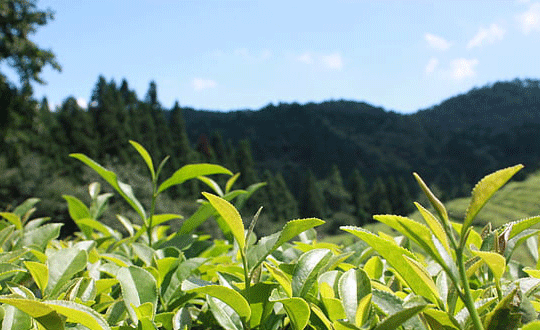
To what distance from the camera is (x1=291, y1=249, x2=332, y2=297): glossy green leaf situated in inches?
21.5

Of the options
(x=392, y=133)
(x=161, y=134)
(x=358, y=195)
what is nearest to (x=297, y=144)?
(x=392, y=133)

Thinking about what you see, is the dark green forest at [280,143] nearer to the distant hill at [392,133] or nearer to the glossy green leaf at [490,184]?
the distant hill at [392,133]

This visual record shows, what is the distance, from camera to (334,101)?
282 feet

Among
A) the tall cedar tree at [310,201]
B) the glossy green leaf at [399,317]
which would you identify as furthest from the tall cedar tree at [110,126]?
the glossy green leaf at [399,317]

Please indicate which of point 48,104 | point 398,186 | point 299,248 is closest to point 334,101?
point 398,186

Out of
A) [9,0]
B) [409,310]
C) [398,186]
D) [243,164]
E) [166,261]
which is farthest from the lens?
[398,186]

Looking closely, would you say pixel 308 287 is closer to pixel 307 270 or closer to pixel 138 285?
pixel 307 270

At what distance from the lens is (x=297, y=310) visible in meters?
0.48

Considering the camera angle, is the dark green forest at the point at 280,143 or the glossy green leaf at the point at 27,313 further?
the dark green forest at the point at 280,143

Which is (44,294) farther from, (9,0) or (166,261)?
(9,0)

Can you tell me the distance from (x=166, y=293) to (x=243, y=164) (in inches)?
1340

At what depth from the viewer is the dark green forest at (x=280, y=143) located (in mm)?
18375

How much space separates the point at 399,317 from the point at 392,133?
77609 mm

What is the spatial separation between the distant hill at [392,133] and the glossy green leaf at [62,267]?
2374 inches
